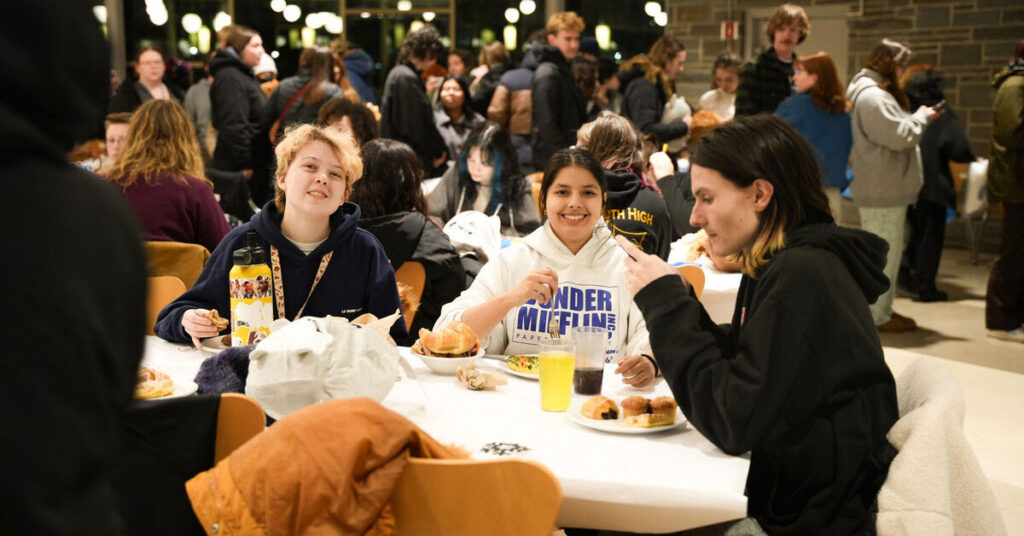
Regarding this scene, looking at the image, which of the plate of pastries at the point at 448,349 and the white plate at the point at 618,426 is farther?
the plate of pastries at the point at 448,349

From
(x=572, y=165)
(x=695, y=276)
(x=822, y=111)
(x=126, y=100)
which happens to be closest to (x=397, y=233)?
(x=572, y=165)

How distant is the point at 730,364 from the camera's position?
6.06 feet

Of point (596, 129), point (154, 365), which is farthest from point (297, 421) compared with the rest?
point (596, 129)

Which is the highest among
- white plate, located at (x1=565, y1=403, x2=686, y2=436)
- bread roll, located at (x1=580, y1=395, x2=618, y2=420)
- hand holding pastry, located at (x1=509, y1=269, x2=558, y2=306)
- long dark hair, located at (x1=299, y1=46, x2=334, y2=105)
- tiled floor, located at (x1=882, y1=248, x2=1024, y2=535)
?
long dark hair, located at (x1=299, y1=46, x2=334, y2=105)

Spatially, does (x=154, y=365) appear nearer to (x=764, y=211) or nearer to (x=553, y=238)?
(x=553, y=238)

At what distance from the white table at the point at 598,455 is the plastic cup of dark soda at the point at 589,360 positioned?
7cm

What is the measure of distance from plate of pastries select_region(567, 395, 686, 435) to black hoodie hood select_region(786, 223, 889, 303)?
0.42 meters

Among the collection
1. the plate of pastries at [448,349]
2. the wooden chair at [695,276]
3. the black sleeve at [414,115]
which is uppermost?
the black sleeve at [414,115]

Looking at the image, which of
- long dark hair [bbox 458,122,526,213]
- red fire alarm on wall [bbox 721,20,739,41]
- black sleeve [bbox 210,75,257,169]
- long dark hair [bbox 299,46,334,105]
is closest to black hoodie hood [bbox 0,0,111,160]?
long dark hair [bbox 458,122,526,213]

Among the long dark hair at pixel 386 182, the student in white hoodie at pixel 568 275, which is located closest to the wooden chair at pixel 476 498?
the student in white hoodie at pixel 568 275

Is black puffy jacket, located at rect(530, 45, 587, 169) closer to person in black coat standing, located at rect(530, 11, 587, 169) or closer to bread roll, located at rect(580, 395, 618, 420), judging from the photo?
person in black coat standing, located at rect(530, 11, 587, 169)

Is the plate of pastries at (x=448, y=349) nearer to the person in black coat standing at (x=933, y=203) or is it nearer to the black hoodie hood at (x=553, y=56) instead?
the black hoodie hood at (x=553, y=56)

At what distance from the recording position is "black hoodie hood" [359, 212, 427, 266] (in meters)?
3.77

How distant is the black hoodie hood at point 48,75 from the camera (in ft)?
2.54
